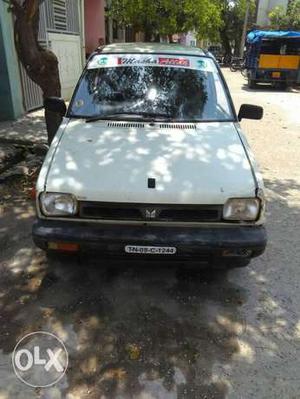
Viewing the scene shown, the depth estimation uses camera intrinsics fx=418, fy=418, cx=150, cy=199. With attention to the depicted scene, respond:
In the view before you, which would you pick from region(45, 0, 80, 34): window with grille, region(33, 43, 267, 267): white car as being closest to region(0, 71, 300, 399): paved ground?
region(33, 43, 267, 267): white car

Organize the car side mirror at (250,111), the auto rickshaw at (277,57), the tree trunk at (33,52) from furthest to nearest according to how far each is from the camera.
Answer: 1. the auto rickshaw at (277,57)
2. the tree trunk at (33,52)
3. the car side mirror at (250,111)

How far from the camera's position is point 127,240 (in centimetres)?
304

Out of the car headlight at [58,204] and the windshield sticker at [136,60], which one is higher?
the windshield sticker at [136,60]

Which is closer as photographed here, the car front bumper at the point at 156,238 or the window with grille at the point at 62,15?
the car front bumper at the point at 156,238

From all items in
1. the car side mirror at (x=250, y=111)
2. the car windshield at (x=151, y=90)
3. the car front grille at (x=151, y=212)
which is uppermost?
the car windshield at (x=151, y=90)

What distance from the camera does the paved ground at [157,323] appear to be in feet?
8.70

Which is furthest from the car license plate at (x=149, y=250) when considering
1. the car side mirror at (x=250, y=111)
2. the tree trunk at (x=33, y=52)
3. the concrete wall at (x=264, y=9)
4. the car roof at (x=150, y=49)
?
the concrete wall at (x=264, y=9)

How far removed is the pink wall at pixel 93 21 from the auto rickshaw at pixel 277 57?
701 centimetres

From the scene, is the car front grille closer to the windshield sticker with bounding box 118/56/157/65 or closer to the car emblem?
the car emblem

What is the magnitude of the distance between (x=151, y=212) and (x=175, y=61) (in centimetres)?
210

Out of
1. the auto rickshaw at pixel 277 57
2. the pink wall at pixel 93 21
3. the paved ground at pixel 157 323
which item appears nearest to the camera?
the paved ground at pixel 157 323

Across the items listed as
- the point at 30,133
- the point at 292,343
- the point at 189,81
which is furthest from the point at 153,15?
the point at 292,343

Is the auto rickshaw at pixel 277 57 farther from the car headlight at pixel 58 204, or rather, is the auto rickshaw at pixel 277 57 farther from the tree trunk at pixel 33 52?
the car headlight at pixel 58 204

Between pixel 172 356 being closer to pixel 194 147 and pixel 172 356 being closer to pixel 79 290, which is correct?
pixel 79 290
